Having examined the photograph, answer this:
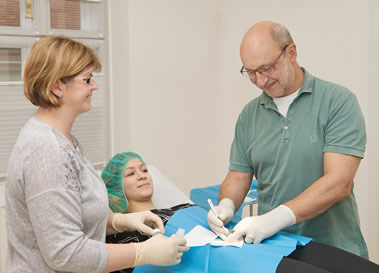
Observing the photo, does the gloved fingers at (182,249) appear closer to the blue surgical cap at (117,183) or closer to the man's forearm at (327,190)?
the man's forearm at (327,190)

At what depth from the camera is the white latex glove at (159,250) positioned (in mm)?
1229

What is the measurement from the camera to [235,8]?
10.6 feet

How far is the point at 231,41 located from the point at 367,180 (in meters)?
1.44

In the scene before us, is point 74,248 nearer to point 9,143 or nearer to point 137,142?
point 9,143

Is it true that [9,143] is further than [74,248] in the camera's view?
Yes

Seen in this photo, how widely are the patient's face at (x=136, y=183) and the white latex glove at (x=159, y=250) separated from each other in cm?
84

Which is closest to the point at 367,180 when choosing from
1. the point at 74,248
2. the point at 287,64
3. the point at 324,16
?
the point at 324,16

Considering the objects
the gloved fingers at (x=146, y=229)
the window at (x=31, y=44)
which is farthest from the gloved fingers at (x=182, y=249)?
the window at (x=31, y=44)

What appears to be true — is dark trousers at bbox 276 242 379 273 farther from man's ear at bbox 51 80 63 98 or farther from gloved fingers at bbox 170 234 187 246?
man's ear at bbox 51 80 63 98

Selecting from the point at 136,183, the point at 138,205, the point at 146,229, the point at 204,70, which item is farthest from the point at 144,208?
the point at 204,70

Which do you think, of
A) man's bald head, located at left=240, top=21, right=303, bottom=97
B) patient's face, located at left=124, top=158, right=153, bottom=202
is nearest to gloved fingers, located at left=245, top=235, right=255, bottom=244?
man's bald head, located at left=240, top=21, right=303, bottom=97

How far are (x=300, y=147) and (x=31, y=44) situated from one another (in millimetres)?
1715

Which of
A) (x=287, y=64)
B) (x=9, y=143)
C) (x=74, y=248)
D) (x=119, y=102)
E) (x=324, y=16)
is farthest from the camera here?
(x=119, y=102)

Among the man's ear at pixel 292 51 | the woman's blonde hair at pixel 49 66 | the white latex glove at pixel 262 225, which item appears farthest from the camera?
the man's ear at pixel 292 51
